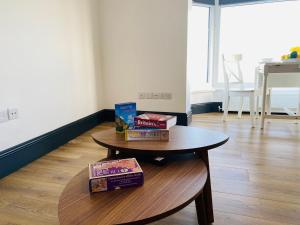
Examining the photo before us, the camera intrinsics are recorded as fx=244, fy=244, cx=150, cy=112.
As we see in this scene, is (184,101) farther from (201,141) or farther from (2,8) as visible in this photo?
(2,8)

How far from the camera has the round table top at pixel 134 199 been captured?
0.75m

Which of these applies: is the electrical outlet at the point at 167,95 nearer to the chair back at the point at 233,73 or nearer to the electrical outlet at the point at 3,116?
the chair back at the point at 233,73

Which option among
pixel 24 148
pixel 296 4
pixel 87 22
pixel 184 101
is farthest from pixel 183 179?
pixel 296 4

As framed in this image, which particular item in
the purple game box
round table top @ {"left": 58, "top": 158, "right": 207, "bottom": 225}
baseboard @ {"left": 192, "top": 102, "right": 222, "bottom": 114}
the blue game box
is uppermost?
the blue game box

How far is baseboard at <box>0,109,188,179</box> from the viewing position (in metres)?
1.85

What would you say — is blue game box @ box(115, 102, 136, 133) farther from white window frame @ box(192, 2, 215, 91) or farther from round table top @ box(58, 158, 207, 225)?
white window frame @ box(192, 2, 215, 91)

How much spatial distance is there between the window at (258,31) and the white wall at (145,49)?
1.42m

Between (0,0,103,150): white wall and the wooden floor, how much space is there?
13.3 inches

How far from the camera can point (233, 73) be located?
137 inches

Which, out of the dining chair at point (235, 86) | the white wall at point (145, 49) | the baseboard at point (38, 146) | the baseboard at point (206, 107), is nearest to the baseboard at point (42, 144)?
the baseboard at point (38, 146)

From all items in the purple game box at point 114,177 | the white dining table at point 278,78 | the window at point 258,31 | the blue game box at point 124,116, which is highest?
the window at point 258,31

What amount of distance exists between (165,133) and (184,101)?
1.82 metres

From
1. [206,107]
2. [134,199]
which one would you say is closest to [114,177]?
[134,199]

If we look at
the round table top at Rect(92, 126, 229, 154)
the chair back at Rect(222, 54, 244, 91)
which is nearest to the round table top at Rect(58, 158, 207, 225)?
the round table top at Rect(92, 126, 229, 154)
